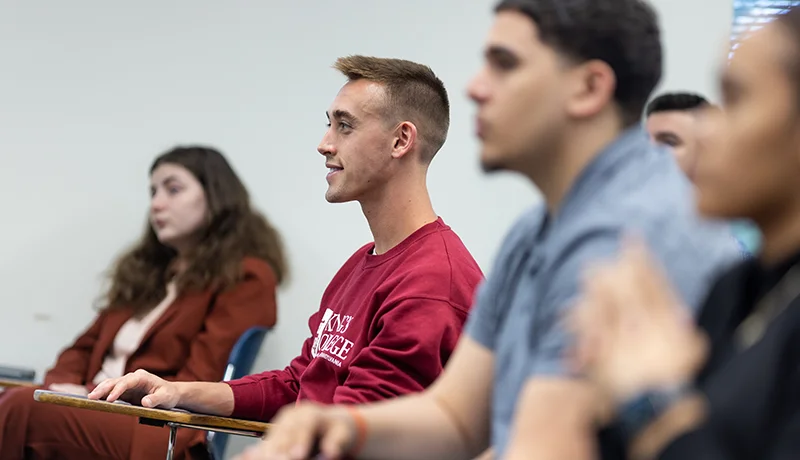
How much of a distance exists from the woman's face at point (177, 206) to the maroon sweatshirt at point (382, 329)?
1.19m

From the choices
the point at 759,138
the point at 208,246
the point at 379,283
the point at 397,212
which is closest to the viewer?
the point at 759,138

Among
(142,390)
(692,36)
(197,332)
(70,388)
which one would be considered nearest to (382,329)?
(142,390)

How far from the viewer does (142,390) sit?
6.73 feet

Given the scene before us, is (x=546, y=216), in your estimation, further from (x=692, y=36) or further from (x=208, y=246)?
(x=208, y=246)

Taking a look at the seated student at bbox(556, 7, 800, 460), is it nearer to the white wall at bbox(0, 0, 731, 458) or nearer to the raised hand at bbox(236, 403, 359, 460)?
the raised hand at bbox(236, 403, 359, 460)

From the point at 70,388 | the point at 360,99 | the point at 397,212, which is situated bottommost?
the point at 70,388

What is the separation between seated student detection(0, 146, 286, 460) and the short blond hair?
41.2 inches

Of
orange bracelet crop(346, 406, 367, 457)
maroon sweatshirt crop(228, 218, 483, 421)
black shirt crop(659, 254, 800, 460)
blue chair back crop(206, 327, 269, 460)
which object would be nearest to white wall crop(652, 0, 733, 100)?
maroon sweatshirt crop(228, 218, 483, 421)

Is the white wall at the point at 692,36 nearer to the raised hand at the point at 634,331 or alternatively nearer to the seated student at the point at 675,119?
the seated student at the point at 675,119

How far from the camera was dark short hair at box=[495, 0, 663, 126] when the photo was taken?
3.69 ft

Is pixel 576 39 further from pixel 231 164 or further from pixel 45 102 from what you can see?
pixel 45 102

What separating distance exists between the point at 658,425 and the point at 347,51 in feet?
9.44

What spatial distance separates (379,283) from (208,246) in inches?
54.9

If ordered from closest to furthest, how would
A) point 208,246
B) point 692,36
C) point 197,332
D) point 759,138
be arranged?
1. point 759,138
2. point 692,36
3. point 197,332
4. point 208,246
